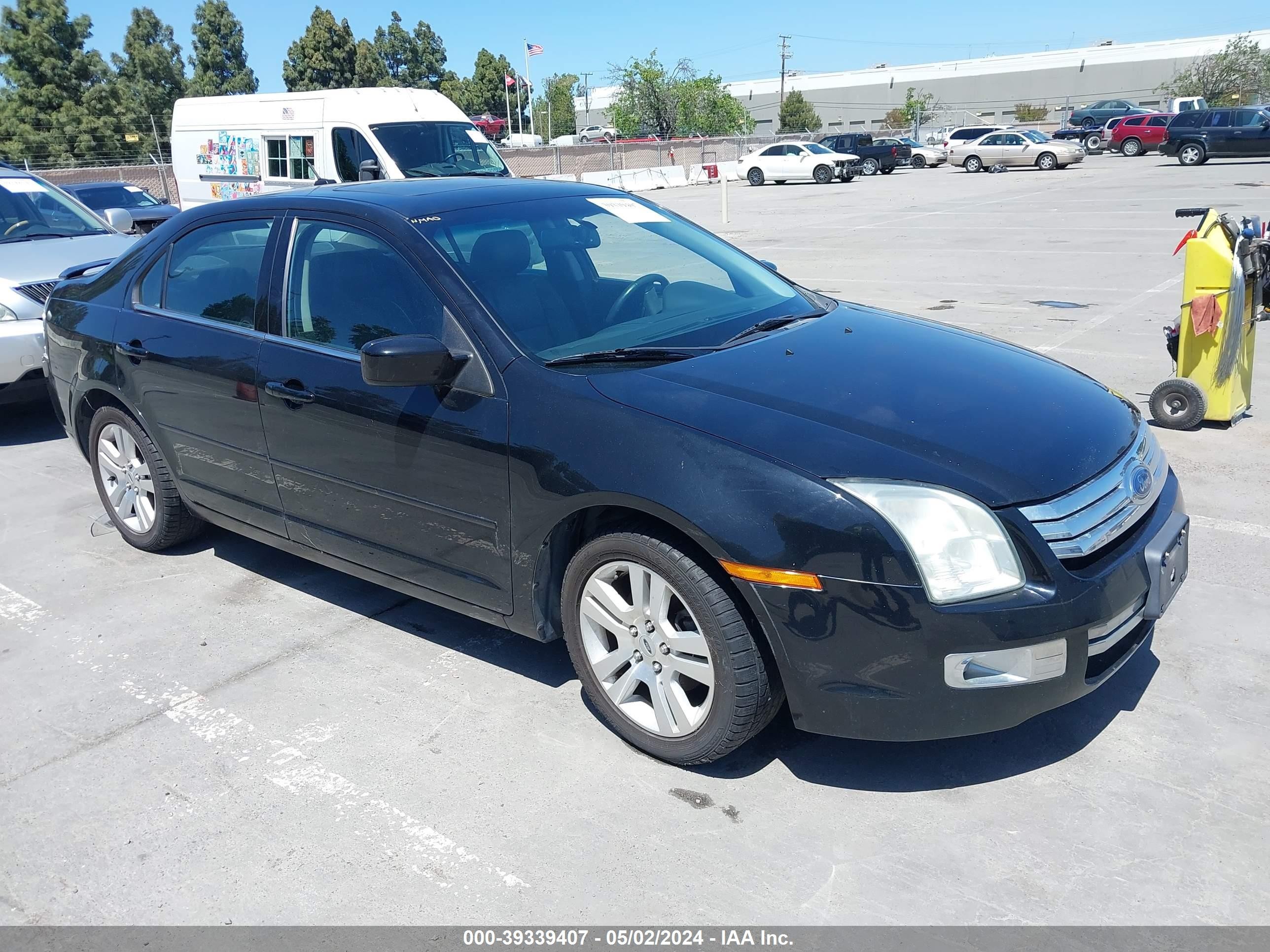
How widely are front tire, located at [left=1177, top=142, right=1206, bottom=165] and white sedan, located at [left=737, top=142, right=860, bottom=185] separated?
33.7 feet

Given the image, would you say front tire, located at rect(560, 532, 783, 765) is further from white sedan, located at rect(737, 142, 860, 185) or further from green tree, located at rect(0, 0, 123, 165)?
green tree, located at rect(0, 0, 123, 165)

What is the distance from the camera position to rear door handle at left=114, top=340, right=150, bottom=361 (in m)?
4.65

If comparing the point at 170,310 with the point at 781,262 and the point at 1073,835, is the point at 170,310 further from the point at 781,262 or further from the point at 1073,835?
the point at 781,262

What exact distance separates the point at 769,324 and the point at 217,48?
73999mm

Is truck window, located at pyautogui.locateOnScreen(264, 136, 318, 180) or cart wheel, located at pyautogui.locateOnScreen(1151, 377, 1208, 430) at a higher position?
truck window, located at pyautogui.locateOnScreen(264, 136, 318, 180)

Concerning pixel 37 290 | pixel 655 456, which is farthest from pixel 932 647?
pixel 37 290

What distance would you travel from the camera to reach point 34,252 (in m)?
7.63

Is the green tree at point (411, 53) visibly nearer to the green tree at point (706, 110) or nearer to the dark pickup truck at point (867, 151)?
the green tree at point (706, 110)

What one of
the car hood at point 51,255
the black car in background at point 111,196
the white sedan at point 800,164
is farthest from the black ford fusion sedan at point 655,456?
the white sedan at point 800,164

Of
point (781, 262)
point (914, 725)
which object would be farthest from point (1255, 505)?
point (781, 262)

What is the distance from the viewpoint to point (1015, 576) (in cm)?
276

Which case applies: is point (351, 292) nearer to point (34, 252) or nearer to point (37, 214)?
point (34, 252)

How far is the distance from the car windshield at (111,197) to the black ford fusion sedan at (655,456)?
13.1 metres

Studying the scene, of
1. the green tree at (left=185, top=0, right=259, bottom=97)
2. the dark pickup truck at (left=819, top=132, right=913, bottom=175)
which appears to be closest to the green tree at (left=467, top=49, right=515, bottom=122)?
the green tree at (left=185, top=0, right=259, bottom=97)
